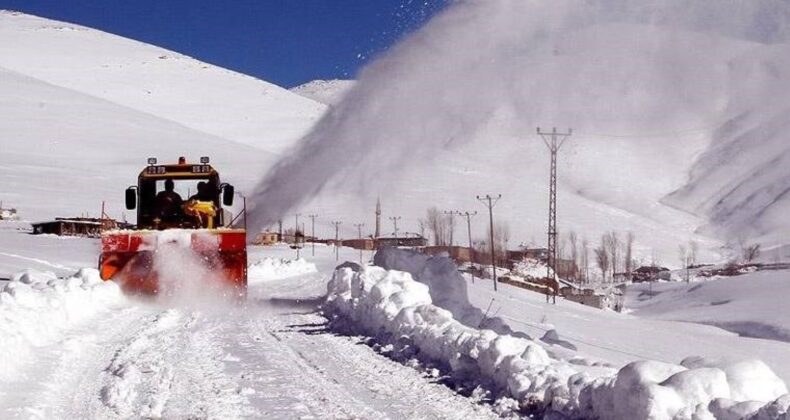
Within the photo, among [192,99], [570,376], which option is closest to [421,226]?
[192,99]

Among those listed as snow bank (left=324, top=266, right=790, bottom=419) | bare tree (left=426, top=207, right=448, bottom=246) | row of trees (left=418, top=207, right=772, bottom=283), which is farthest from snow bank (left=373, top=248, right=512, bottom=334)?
bare tree (left=426, top=207, right=448, bottom=246)

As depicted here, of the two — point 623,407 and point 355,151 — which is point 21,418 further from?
point 355,151

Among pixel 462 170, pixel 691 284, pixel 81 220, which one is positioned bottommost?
pixel 691 284

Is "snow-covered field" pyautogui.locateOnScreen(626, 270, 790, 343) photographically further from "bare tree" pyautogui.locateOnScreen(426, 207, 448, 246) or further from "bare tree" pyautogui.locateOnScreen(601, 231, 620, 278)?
"bare tree" pyautogui.locateOnScreen(601, 231, 620, 278)

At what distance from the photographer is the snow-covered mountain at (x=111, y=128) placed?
4215 inches

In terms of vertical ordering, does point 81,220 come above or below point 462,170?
below

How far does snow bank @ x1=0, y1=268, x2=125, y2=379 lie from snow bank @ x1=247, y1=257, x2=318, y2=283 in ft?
51.9

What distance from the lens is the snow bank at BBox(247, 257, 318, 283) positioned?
35.0m

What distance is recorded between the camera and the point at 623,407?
631 cm

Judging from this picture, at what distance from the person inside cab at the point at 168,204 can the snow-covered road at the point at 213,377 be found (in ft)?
16.5

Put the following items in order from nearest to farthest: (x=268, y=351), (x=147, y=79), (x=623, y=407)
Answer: (x=623, y=407)
(x=268, y=351)
(x=147, y=79)

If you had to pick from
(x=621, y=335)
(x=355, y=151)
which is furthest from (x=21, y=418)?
(x=621, y=335)

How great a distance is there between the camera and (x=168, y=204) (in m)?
18.8

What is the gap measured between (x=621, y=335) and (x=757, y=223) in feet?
422
